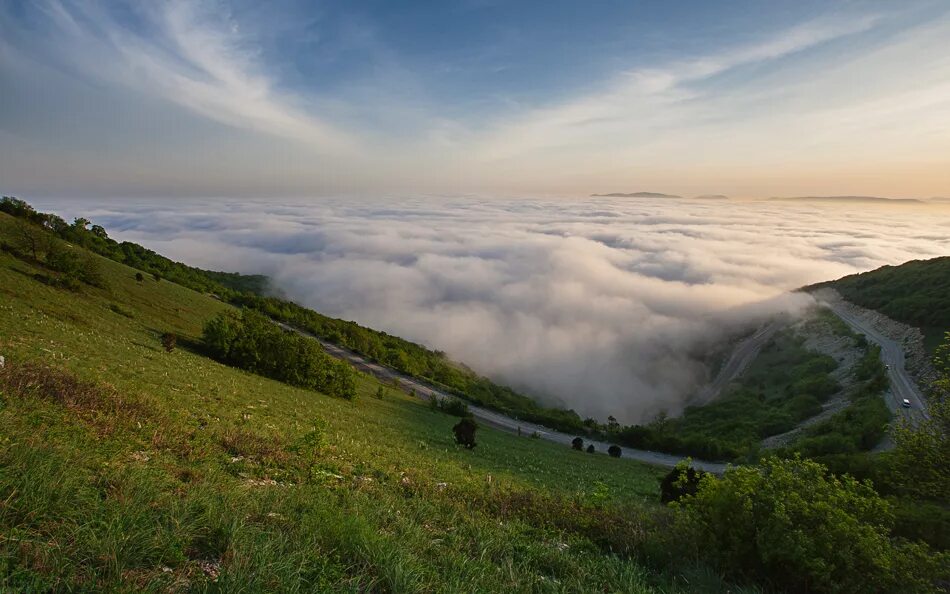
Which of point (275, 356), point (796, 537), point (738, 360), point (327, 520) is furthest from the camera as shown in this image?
point (738, 360)

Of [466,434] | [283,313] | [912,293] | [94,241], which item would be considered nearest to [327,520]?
[466,434]

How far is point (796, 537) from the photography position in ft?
27.8

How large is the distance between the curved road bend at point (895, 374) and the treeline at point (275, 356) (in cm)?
6122

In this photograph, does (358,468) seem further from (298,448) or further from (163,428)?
(163,428)

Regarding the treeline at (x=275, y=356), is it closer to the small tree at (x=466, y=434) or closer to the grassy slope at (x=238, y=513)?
the small tree at (x=466, y=434)

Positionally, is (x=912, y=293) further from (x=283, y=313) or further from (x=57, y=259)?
(x=57, y=259)

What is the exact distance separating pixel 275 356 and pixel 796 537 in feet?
129

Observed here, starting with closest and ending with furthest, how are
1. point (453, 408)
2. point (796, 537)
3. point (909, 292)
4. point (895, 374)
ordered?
point (796, 537) → point (453, 408) → point (895, 374) → point (909, 292)

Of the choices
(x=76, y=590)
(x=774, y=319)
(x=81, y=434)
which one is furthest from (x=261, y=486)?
(x=774, y=319)

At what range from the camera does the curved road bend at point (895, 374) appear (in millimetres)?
70506

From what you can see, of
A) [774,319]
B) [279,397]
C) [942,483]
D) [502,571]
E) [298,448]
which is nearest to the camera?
[502,571]

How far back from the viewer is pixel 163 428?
11344mm

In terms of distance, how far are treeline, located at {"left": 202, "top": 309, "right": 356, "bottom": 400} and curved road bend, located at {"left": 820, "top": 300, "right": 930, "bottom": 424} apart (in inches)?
2410

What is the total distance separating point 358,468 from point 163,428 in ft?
18.1
